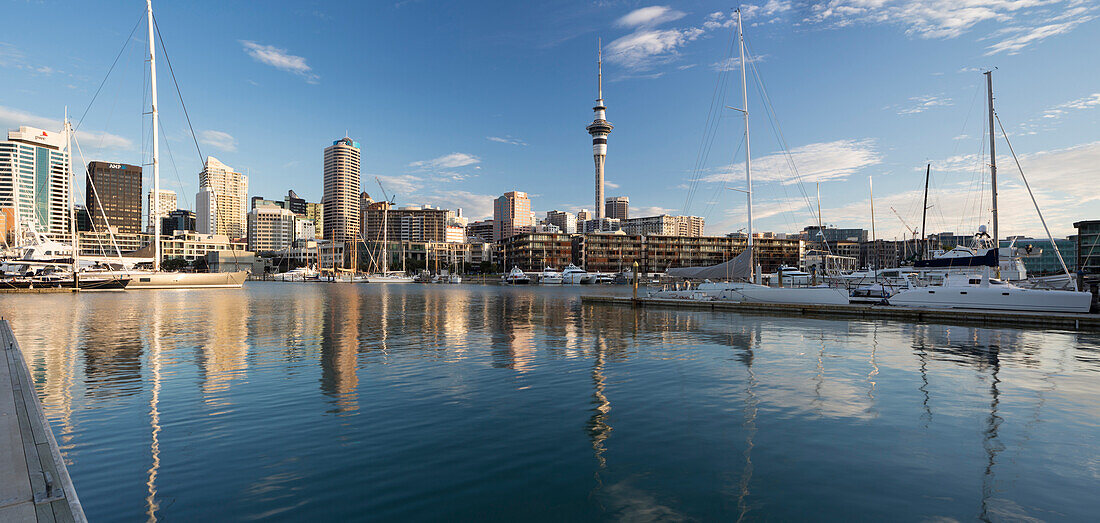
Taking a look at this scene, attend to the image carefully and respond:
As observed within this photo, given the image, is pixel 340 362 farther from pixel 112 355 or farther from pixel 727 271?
pixel 727 271

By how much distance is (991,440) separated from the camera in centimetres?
1095

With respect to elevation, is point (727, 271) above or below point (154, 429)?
above

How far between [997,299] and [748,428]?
37.3m

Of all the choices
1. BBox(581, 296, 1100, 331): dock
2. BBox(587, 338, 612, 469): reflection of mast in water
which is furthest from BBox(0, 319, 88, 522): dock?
BBox(581, 296, 1100, 331): dock

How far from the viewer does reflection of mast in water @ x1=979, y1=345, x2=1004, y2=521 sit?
812cm

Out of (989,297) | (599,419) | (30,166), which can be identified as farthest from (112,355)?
(30,166)

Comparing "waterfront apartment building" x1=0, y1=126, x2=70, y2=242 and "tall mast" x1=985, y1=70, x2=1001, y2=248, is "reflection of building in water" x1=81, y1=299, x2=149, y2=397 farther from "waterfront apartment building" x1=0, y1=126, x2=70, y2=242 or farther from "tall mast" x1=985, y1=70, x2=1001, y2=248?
"waterfront apartment building" x1=0, y1=126, x2=70, y2=242

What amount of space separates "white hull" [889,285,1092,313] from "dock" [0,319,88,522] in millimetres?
48573

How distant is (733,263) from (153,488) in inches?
1928

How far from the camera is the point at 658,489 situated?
8414 millimetres

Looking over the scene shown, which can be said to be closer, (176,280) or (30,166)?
(176,280)

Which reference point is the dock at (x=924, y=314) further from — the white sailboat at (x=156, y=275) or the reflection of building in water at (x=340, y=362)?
the white sailboat at (x=156, y=275)

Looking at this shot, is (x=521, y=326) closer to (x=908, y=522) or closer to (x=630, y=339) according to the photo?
(x=630, y=339)

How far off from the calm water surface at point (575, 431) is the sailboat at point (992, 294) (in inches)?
543
